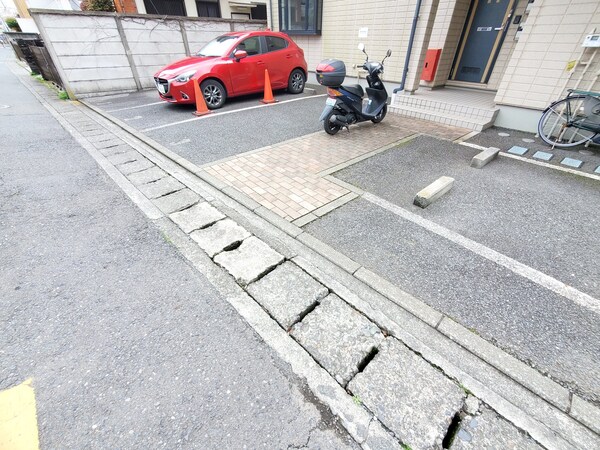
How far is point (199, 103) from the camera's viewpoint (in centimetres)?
638

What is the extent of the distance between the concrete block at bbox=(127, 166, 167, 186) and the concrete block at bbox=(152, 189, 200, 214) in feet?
1.87

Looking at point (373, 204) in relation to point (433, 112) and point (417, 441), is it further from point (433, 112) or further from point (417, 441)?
point (433, 112)

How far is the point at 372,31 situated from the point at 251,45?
315 cm

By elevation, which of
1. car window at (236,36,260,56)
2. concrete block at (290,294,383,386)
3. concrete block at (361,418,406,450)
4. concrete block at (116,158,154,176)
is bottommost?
concrete block at (116,158,154,176)

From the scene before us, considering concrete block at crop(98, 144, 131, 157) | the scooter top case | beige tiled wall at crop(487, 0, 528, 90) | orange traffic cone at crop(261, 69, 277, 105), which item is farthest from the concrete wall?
beige tiled wall at crop(487, 0, 528, 90)

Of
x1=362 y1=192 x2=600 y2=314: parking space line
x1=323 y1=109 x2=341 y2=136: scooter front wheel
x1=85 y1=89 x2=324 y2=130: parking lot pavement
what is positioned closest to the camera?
x1=362 y1=192 x2=600 y2=314: parking space line

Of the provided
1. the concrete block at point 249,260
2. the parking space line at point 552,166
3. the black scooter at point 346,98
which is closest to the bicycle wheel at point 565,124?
the parking space line at point 552,166

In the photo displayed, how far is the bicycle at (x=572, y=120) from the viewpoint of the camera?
4.21 meters

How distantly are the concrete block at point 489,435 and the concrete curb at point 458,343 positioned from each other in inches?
2.1

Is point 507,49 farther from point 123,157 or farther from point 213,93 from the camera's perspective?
point 123,157

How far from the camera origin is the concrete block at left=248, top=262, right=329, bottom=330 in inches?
81.0

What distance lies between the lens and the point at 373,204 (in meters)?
3.28

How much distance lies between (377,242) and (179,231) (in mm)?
2032

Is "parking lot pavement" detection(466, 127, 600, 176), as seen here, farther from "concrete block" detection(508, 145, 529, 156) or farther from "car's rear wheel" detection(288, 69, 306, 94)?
"car's rear wheel" detection(288, 69, 306, 94)
